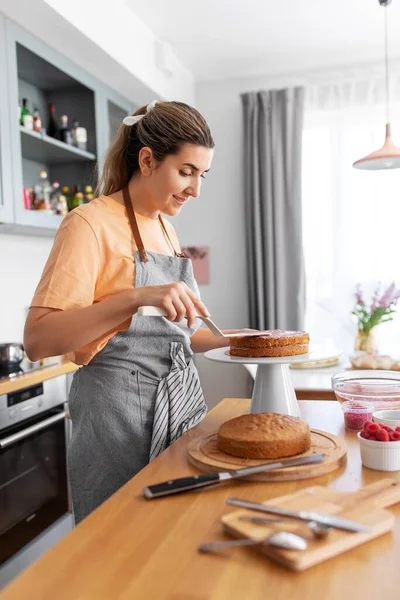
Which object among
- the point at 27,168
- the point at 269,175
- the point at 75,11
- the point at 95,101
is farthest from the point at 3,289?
the point at 269,175

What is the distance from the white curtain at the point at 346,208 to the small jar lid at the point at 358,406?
2625 mm

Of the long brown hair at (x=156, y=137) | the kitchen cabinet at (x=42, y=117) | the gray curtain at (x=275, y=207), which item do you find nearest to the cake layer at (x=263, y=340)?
the long brown hair at (x=156, y=137)

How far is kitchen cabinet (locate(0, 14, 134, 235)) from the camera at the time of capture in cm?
243

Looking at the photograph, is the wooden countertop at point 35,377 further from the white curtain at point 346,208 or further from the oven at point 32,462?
the white curtain at point 346,208

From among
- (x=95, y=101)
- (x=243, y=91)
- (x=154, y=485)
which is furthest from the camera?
(x=243, y=91)

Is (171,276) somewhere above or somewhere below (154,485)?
above

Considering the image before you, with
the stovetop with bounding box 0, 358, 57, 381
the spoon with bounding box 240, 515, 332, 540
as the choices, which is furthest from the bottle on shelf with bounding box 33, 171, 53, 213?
the spoon with bounding box 240, 515, 332, 540

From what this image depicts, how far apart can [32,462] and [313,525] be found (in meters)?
1.88

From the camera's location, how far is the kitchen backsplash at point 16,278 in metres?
2.89

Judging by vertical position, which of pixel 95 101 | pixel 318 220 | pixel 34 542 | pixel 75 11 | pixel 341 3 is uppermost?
pixel 341 3

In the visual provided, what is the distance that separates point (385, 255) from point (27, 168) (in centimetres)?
233

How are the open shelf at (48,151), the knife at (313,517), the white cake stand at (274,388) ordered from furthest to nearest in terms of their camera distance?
the open shelf at (48,151)
the white cake stand at (274,388)
the knife at (313,517)

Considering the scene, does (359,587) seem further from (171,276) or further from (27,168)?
(27,168)

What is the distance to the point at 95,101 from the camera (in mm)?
3125
